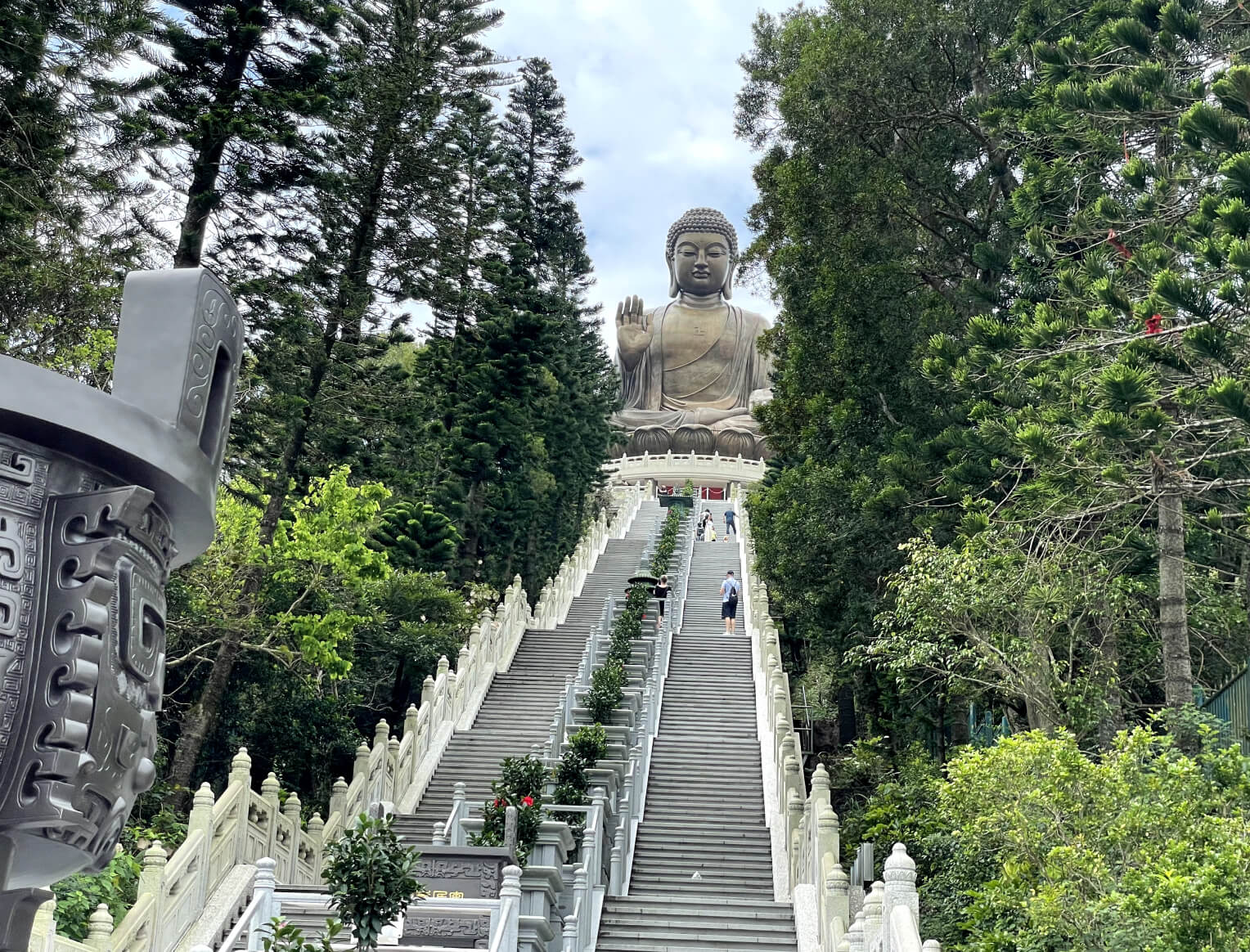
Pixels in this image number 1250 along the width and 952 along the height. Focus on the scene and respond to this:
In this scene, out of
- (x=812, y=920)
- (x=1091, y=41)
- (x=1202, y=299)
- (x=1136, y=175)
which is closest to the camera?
(x=1202, y=299)

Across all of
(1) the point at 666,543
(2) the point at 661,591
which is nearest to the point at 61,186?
(2) the point at 661,591

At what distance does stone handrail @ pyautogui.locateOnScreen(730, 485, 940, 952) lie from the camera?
26.0 ft

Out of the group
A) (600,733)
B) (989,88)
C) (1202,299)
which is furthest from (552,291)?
(1202,299)

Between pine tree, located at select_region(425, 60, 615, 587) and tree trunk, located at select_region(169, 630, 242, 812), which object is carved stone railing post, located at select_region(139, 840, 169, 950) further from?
pine tree, located at select_region(425, 60, 615, 587)

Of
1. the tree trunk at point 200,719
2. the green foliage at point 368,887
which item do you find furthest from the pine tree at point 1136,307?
the tree trunk at point 200,719

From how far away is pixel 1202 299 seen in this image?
10008 mm

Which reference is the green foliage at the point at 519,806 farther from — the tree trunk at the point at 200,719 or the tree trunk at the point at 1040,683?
the tree trunk at the point at 1040,683

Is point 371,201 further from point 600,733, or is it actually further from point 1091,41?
point 1091,41

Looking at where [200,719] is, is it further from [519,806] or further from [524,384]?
[524,384]

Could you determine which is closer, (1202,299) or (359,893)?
(359,893)

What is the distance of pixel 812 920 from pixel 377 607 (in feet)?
32.2

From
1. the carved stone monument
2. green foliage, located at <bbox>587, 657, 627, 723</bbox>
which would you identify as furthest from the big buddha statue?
the carved stone monument

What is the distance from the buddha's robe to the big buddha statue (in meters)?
0.03

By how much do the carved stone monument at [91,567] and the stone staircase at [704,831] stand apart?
26.6ft
